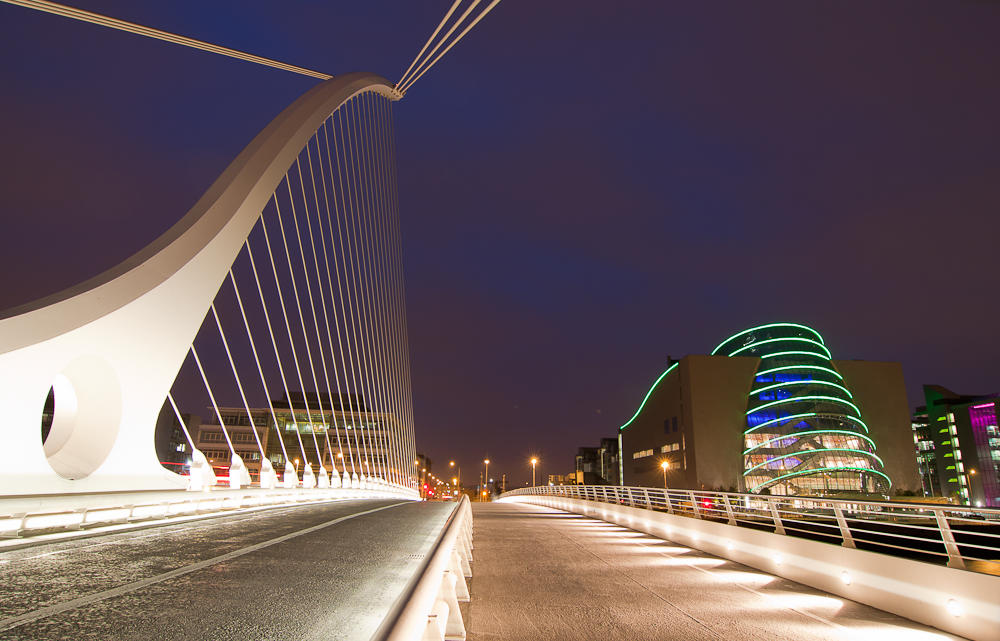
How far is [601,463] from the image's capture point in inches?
5955

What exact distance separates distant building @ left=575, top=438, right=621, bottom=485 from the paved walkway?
362 feet

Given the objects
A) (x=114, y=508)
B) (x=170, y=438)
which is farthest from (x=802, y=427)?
(x=170, y=438)

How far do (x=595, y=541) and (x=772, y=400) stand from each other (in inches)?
2991

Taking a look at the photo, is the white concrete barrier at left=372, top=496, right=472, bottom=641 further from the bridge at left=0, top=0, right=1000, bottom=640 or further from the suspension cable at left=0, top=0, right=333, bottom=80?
the suspension cable at left=0, top=0, right=333, bottom=80

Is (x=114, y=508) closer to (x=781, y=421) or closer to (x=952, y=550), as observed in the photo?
(x=952, y=550)

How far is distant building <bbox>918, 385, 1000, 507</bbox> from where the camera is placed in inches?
4422

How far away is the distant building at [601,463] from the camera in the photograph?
13288 centimetres

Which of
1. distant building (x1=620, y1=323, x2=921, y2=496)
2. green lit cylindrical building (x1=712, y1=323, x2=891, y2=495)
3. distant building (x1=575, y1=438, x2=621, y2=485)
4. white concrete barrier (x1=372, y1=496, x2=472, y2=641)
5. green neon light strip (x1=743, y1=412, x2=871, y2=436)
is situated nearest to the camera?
white concrete barrier (x1=372, y1=496, x2=472, y2=641)

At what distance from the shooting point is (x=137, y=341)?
10984 millimetres

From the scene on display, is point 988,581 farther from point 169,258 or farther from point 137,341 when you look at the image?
point 169,258

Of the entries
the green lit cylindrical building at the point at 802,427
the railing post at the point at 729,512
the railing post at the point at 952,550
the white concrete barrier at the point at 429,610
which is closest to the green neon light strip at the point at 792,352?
the green lit cylindrical building at the point at 802,427

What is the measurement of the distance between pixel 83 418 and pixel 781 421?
265 feet

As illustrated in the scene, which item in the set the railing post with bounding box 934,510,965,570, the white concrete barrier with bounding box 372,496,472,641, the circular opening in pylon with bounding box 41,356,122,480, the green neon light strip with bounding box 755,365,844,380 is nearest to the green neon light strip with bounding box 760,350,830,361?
the green neon light strip with bounding box 755,365,844,380

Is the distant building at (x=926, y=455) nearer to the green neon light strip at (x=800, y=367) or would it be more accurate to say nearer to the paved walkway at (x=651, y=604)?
the green neon light strip at (x=800, y=367)
